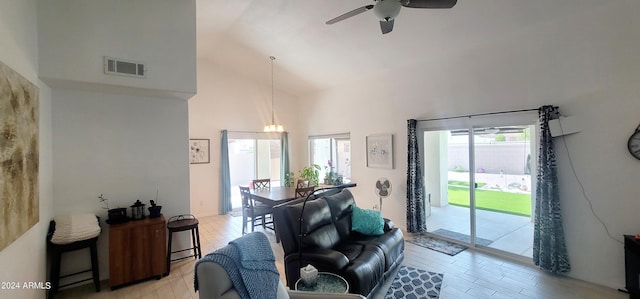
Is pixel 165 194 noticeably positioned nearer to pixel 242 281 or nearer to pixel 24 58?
pixel 24 58

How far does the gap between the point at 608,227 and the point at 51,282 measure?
624cm

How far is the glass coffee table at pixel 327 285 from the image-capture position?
91.8 inches

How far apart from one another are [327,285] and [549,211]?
2951 mm

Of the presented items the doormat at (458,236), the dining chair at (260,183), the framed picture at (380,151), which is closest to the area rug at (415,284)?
the doormat at (458,236)

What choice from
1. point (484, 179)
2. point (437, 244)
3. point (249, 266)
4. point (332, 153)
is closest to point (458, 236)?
point (437, 244)

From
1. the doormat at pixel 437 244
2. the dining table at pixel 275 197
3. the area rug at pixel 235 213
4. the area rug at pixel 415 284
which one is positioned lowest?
the area rug at pixel 415 284

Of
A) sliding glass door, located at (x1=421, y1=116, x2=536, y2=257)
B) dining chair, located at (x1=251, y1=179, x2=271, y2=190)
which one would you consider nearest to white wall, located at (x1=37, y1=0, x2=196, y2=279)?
dining chair, located at (x1=251, y1=179, x2=271, y2=190)

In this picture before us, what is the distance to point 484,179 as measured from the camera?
442cm

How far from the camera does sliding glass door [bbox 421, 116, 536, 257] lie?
419 cm

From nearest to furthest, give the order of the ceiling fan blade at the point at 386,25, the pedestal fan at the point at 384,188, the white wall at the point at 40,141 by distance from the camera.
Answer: the white wall at the point at 40,141, the ceiling fan blade at the point at 386,25, the pedestal fan at the point at 384,188

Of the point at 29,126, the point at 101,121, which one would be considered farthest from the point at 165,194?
the point at 29,126

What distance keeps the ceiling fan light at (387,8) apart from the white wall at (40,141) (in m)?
2.78

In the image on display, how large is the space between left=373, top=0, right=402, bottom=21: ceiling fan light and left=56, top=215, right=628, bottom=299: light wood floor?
286 centimetres

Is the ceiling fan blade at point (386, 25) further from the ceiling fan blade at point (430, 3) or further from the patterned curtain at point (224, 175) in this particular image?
the patterned curtain at point (224, 175)
